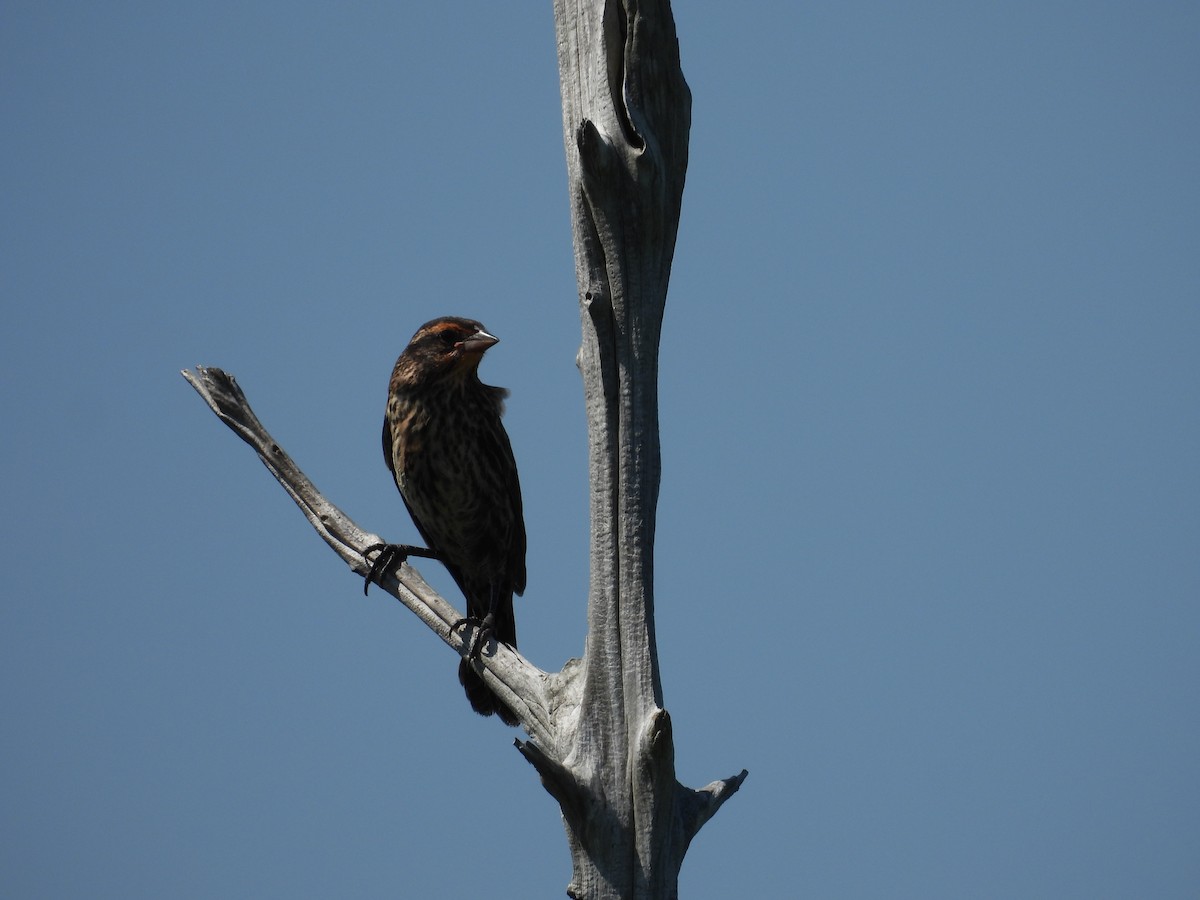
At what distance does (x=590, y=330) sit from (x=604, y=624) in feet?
3.31

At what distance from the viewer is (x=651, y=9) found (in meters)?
4.40

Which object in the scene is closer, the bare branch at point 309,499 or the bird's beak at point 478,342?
the bare branch at point 309,499

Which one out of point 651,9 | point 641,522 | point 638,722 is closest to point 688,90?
point 651,9

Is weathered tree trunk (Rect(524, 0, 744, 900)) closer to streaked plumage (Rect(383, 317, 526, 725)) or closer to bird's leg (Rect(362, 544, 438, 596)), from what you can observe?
bird's leg (Rect(362, 544, 438, 596))

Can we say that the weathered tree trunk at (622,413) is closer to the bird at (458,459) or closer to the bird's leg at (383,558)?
the bird's leg at (383,558)

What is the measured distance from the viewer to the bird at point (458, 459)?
648 centimetres

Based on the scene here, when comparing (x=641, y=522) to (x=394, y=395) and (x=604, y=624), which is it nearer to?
(x=604, y=624)

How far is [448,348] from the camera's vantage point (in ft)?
21.4

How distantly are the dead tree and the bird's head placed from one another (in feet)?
6.48

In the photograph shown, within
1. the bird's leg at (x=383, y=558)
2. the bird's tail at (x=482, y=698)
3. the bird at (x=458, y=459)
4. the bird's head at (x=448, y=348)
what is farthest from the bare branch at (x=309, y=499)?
the bird's head at (x=448, y=348)

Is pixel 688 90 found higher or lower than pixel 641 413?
higher

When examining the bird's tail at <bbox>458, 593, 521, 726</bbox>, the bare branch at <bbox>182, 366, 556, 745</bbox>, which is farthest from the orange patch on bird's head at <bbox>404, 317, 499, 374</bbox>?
the bird's tail at <bbox>458, 593, 521, 726</bbox>

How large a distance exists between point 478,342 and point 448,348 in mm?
204

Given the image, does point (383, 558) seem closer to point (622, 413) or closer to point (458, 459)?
point (458, 459)
